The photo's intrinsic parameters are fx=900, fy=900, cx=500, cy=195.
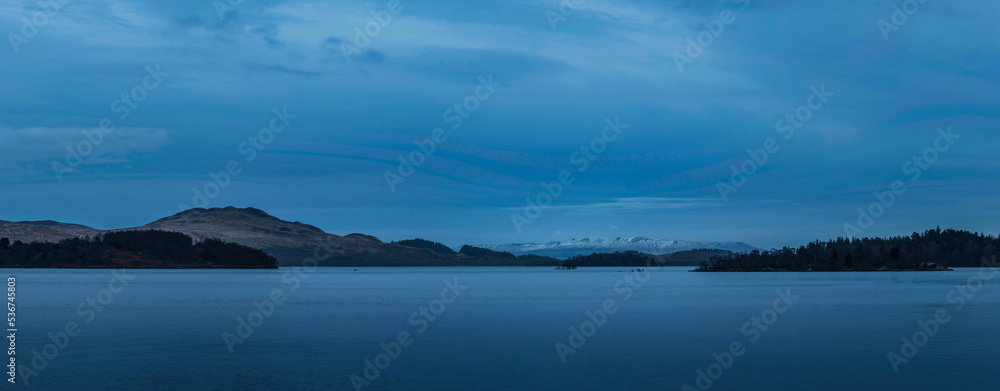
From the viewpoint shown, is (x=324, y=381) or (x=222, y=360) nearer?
(x=324, y=381)

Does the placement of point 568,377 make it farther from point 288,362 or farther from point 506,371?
point 288,362

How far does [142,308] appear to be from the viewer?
3465 inches

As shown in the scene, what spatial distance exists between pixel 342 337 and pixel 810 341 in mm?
28627

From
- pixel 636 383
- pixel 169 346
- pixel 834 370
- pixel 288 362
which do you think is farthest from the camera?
pixel 169 346

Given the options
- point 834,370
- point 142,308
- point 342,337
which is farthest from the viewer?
point 142,308

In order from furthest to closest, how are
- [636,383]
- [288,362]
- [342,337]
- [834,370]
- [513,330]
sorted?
[513,330]
[342,337]
[288,362]
[834,370]
[636,383]

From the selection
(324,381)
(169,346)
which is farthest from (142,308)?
(324,381)

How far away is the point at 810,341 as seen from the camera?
53938 millimetres

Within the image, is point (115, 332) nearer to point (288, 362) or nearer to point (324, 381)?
point (288, 362)

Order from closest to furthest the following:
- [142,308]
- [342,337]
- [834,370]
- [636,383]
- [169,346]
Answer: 1. [636,383]
2. [834,370]
3. [169,346]
4. [342,337]
5. [142,308]

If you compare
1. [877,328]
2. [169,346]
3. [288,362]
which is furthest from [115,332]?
[877,328]

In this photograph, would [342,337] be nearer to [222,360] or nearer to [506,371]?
[222,360]

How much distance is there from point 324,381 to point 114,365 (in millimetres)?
12005

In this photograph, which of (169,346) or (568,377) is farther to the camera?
→ (169,346)
